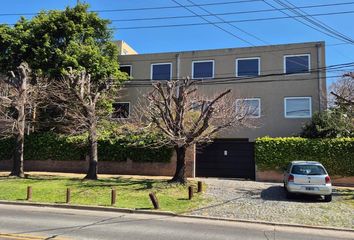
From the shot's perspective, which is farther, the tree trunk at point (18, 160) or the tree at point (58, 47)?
the tree at point (58, 47)

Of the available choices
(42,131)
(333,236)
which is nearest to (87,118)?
(42,131)

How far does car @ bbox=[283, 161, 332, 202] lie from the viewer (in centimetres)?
1555

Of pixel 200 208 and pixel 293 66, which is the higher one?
pixel 293 66

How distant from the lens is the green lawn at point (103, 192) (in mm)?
14852

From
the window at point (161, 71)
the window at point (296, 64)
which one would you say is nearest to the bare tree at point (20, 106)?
the window at point (161, 71)

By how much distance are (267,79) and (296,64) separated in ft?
7.39

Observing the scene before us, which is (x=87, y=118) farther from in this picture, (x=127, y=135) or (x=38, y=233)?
(x=38, y=233)

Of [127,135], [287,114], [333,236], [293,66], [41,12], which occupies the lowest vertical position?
[333,236]

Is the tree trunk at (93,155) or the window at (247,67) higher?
the window at (247,67)

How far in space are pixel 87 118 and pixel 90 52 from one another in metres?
8.47

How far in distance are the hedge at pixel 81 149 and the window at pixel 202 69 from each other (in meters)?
8.44

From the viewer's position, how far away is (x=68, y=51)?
2806 centimetres

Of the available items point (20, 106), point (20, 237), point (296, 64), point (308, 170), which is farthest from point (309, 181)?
point (20, 106)

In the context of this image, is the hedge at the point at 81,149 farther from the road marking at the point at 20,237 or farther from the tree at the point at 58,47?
the road marking at the point at 20,237
